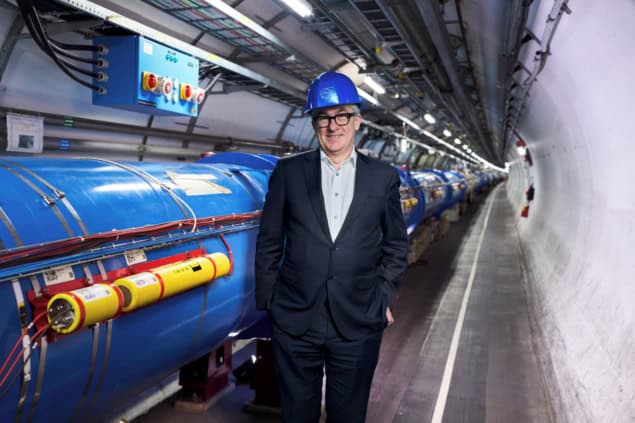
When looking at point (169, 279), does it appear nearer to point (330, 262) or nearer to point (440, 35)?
point (330, 262)

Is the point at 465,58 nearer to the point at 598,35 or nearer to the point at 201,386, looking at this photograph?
the point at 598,35

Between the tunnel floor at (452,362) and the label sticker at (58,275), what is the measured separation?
6.60ft

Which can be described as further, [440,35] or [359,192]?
[440,35]

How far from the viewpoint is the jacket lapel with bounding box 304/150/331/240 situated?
2.11 m

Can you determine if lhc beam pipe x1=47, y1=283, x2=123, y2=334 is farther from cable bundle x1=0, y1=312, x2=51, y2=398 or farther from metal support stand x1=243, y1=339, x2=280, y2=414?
metal support stand x1=243, y1=339, x2=280, y2=414

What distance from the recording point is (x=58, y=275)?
1695mm

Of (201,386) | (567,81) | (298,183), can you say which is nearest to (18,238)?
(298,183)

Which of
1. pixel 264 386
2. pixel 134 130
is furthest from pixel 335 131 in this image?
pixel 134 130

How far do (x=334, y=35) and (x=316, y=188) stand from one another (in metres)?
5.08

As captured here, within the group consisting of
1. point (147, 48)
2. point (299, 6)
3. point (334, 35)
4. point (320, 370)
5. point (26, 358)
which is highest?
point (334, 35)

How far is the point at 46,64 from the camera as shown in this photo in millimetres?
4910

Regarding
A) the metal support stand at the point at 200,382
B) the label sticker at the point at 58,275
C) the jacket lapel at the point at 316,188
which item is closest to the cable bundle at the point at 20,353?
the label sticker at the point at 58,275

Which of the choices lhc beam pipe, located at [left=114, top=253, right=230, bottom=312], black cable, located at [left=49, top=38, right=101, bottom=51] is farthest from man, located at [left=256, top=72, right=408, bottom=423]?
black cable, located at [left=49, top=38, right=101, bottom=51]

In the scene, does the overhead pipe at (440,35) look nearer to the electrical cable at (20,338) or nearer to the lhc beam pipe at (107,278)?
the lhc beam pipe at (107,278)
